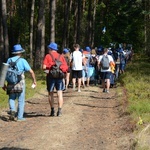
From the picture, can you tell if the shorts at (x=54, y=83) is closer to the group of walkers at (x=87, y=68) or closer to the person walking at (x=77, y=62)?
the group of walkers at (x=87, y=68)

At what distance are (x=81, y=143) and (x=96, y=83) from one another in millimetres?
12917

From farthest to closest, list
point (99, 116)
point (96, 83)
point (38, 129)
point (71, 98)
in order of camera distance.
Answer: point (96, 83)
point (71, 98)
point (99, 116)
point (38, 129)

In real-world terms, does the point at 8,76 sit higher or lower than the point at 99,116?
higher

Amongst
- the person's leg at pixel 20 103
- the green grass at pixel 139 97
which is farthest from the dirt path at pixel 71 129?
the green grass at pixel 139 97

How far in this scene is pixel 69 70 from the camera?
722 inches

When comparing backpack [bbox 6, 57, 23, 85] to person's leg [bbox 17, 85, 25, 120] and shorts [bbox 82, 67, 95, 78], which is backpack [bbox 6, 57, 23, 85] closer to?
person's leg [bbox 17, 85, 25, 120]

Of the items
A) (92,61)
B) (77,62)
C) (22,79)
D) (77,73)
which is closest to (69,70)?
(77,73)

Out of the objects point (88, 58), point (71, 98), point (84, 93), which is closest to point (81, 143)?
point (71, 98)

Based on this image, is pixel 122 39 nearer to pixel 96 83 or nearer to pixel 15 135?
pixel 96 83

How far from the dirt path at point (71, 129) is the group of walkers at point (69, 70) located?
1.96 feet

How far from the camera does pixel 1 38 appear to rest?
31.3 meters

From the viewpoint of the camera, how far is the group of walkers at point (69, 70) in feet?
35.0

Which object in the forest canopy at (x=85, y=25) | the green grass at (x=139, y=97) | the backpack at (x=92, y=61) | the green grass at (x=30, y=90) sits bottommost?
the green grass at (x=30, y=90)

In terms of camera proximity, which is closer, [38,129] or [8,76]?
[38,129]
